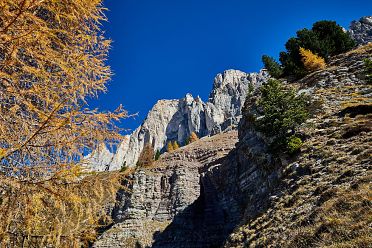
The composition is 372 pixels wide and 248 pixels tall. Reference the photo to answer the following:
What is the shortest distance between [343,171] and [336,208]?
3841 millimetres

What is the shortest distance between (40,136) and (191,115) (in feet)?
534

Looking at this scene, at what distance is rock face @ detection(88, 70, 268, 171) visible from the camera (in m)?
164

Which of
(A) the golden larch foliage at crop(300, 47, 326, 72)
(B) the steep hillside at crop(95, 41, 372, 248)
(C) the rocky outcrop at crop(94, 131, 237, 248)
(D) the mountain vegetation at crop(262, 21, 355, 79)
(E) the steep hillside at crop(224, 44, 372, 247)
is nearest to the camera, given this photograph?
(E) the steep hillside at crop(224, 44, 372, 247)

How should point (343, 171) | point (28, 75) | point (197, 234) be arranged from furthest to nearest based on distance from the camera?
point (197, 234) < point (343, 171) < point (28, 75)

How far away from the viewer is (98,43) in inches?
364

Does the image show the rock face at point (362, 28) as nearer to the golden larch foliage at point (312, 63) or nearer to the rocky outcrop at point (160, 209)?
the golden larch foliage at point (312, 63)

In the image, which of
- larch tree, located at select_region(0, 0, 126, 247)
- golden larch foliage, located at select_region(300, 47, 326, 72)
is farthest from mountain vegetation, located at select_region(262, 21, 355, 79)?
larch tree, located at select_region(0, 0, 126, 247)

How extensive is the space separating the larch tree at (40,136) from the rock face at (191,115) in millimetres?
147625

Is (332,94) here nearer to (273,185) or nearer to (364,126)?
(364,126)

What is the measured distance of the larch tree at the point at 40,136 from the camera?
5012mm

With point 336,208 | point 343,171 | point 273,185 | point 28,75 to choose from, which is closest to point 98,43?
point 28,75

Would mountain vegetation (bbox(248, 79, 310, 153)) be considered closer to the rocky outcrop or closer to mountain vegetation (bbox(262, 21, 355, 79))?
mountain vegetation (bbox(262, 21, 355, 79))

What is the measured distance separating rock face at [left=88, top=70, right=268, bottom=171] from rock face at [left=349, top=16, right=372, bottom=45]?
53807 mm

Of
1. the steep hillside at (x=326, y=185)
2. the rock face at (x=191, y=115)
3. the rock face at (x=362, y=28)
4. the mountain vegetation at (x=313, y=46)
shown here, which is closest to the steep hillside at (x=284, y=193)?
the steep hillside at (x=326, y=185)
